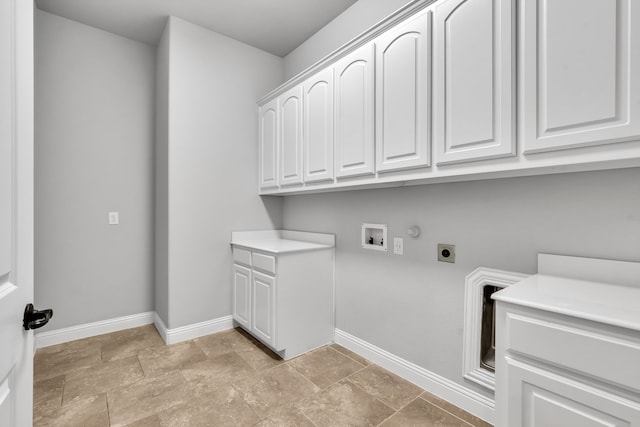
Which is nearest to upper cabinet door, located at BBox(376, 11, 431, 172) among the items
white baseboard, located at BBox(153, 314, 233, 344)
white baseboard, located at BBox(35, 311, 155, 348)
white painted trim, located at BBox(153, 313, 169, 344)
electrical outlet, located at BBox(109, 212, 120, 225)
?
white baseboard, located at BBox(153, 314, 233, 344)

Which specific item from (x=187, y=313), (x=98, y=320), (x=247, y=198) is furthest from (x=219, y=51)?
(x=98, y=320)

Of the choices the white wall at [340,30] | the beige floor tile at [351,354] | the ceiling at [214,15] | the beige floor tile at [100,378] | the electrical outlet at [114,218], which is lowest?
the beige floor tile at [100,378]

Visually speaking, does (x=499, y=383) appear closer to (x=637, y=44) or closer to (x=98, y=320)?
(x=637, y=44)

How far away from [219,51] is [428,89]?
2.21m

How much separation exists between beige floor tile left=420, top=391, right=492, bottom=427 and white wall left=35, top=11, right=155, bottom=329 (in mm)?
2683

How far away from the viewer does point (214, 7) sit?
2.52 m

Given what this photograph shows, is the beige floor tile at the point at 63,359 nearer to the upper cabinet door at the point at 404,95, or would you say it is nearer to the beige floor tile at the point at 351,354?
the beige floor tile at the point at 351,354

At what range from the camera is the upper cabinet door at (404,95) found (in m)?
1.59

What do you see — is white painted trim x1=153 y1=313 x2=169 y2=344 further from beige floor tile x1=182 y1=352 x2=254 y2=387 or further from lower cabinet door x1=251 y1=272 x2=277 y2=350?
lower cabinet door x1=251 y1=272 x2=277 y2=350

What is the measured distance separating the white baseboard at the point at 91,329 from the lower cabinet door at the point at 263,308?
4.18 feet

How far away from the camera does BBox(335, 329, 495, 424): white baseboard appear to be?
1.67 metres

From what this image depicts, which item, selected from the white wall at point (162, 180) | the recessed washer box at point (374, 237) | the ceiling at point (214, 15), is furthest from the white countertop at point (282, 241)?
the ceiling at point (214, 15)

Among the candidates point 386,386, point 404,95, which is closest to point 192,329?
point 386,386

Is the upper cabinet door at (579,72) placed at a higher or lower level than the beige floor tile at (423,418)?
higher
